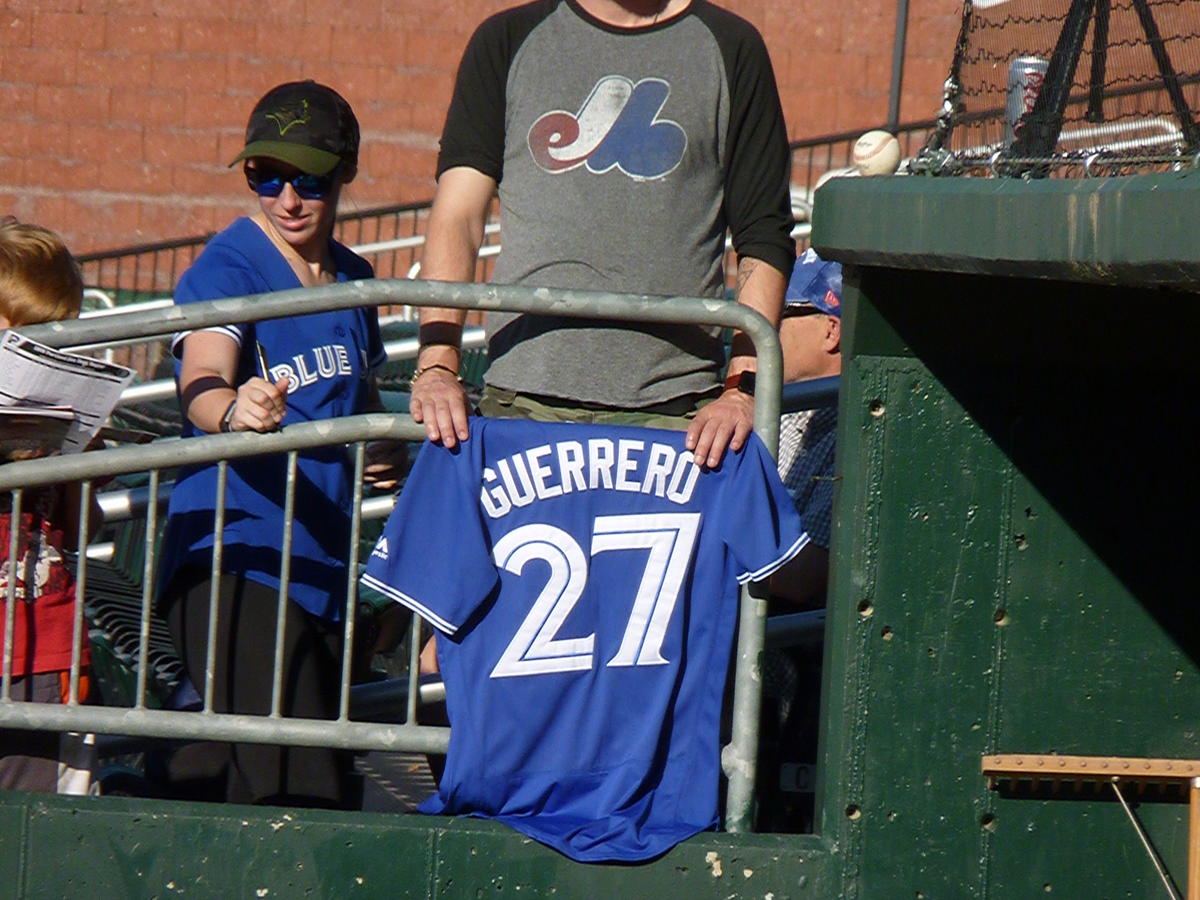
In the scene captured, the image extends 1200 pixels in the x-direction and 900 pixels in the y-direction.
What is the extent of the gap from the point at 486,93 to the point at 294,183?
0.46 meters

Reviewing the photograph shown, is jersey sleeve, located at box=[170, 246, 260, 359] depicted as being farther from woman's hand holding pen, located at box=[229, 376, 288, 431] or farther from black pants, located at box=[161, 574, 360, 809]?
black pants, located at box=[161, 574, 360, 809]

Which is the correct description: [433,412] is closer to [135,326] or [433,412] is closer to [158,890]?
[135,326]

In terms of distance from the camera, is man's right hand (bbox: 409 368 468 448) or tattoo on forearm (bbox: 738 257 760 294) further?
tattoo on forearm (bbox: 738 257 760 294)

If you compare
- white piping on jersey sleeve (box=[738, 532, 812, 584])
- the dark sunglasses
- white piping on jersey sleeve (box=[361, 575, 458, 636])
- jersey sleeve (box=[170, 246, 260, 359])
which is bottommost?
white piping on jersey sleeve (box=[361, 575, 458, 636])

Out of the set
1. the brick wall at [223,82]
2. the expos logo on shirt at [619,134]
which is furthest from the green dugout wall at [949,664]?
the brick wall at [223,82]

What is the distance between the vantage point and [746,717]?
3.49 meters

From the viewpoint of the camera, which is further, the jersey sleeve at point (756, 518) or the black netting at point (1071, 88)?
the jersey sleeve at point (756, 518)

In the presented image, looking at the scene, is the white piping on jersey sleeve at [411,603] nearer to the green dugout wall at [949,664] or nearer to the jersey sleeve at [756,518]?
the green dugout wall at [949,664]

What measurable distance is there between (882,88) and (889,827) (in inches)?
351

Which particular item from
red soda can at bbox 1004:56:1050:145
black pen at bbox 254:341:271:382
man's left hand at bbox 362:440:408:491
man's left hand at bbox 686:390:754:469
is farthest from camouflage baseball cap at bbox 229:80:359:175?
red soda can at bbox 1004:56:1050:145

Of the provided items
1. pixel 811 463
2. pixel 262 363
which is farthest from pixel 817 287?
pixel 262 363

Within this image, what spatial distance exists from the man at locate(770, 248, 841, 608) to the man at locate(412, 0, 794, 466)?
0.52m

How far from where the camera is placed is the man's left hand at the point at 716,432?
3.40m

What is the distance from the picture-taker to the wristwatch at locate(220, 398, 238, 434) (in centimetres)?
349
